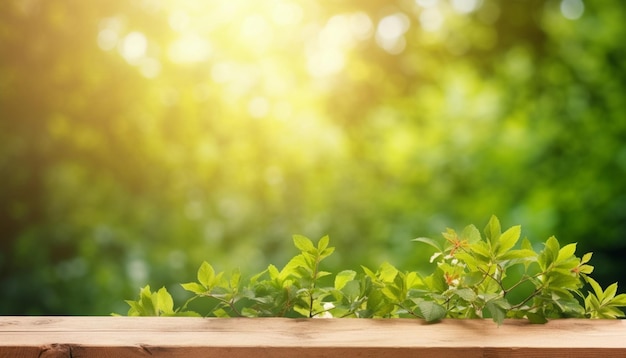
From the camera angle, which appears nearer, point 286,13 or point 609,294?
point 609,294

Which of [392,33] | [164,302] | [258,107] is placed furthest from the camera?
[392,33]

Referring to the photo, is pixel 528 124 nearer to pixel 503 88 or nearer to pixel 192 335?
pixel 503 88

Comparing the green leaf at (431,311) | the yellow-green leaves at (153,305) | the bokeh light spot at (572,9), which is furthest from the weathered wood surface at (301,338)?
the bokeh light spot at (572,9)

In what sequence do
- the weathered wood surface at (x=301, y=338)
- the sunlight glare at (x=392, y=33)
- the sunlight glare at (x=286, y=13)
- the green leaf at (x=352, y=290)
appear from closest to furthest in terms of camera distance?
1. the weathered wood surface at (x=301, y=338)
2. the green leaf at (x=352, y=290)
3. the sunlight glare at (x=286, y=13)
4. the sunlight glare at (x=392, y=33)

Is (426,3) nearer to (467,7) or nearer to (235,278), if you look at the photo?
(467,7)

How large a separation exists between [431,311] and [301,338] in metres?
0.19

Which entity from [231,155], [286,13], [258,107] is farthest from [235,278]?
[286,13]

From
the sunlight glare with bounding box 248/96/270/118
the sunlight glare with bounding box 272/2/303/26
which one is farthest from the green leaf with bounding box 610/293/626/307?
the sunlight glare with bounding box 272/2/303/26

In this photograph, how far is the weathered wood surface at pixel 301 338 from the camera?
910 millimetres

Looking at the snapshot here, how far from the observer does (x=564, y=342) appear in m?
0.95

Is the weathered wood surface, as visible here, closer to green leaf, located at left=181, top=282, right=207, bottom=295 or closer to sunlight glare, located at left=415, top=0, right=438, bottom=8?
green leaf, located at left=181, top=282, right=207, bottom=295

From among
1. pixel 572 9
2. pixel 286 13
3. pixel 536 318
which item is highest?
pixel 286 13

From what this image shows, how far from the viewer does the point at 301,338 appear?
95 cm

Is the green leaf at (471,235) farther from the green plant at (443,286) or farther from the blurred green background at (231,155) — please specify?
the blurred green background at (231,155)
